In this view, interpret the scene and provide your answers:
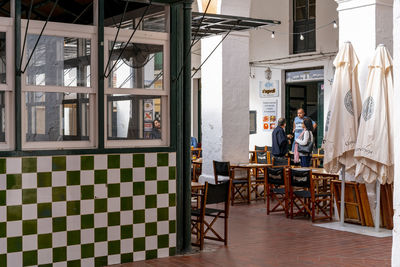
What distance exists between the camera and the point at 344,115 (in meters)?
8.06

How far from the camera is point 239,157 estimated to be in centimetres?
1148

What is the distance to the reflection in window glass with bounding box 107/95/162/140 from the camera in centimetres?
600

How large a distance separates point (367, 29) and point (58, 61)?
15.6 ft

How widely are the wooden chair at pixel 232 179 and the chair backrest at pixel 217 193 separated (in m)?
3.42

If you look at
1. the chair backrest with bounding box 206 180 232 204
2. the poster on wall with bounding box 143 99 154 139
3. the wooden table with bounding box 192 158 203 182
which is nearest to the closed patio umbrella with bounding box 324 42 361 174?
the chair backrest with bounding box 206 180 232 204

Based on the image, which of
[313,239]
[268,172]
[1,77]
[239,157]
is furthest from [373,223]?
[1,77]

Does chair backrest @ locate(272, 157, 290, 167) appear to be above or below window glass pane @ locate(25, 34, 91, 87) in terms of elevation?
below

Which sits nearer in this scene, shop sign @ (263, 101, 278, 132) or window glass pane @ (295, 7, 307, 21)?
window glass pane @ (295, 7, 307, 21)

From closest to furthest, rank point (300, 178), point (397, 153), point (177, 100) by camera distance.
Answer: point (397, 153)
point (177, 100)
point (300, 178)

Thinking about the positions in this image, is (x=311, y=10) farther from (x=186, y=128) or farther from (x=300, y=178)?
(x=186, y=128)

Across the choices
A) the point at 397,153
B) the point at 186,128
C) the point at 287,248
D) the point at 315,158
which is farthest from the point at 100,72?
the point at 315,158

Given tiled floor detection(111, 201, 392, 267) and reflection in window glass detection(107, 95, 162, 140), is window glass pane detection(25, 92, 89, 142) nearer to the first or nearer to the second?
reflection in window glass detection(107, 95, 162, 140)

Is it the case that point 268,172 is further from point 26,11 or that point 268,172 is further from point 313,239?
point 26,11

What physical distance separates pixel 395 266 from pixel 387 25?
648 cm
